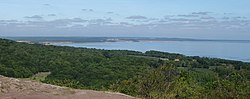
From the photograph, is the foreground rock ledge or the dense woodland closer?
the foreground rock ledge

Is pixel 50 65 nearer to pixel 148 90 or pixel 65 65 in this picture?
pixel 65 65

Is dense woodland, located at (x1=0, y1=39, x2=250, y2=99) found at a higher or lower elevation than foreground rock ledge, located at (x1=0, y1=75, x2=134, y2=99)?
lower

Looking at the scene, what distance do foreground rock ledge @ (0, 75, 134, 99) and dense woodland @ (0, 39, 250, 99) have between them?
680cm

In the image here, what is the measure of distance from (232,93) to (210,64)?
46876 millimetres

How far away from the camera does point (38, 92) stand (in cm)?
1421

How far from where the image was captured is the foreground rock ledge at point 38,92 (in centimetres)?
1362

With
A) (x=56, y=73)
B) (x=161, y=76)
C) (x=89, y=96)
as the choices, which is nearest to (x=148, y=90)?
(x=161, y=76)

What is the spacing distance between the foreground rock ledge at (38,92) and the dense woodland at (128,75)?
22.3 feet

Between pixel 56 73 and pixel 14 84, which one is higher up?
pixel 14 84

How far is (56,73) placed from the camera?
47.6m

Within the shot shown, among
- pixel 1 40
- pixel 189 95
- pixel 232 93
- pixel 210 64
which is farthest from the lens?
pixel 210 64

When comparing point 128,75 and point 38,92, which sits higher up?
point 38,92

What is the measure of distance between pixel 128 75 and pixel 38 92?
33031mm

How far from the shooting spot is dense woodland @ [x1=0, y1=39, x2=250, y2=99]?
24.8 metres
